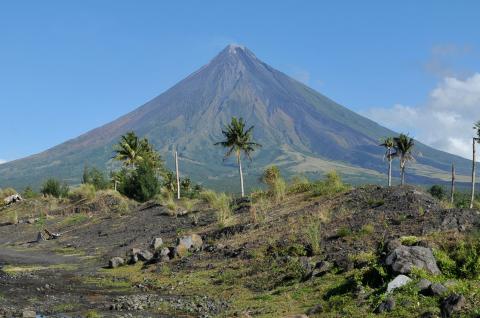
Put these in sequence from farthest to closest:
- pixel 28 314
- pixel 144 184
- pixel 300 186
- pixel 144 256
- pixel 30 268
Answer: pixel 144 184 < pixel 300 186 < pixel 30 268 < pixel 144 256 < pixel 28 314

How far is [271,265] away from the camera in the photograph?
2495 centimetres

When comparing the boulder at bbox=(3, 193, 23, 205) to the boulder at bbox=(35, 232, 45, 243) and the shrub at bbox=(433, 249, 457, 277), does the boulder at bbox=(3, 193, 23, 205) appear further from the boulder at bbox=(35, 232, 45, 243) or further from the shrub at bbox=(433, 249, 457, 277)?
the shrub at bbox=(433, 249, 457, 277)

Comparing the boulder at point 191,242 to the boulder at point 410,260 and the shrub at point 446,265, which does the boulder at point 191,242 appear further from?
the shrub at point 446,265

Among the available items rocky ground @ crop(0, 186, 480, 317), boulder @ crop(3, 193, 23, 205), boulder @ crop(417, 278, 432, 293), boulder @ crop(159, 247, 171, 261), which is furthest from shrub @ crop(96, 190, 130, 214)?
boulder @ crop(417, 278, 432, 293)

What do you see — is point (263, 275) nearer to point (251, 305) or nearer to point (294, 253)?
point (294, 253)

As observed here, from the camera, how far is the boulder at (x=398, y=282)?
54.6ft

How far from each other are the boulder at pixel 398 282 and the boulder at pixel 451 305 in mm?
2333

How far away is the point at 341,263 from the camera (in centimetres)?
2186

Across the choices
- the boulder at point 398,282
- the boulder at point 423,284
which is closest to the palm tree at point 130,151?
the boulder at point 398,282

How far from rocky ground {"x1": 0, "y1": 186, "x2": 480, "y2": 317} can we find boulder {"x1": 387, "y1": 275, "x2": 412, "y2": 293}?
0.03m

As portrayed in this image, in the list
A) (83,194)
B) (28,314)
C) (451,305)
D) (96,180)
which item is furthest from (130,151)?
(451,305)

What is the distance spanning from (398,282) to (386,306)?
1.59 m

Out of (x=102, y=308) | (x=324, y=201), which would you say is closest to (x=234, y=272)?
(x=102, y=308)

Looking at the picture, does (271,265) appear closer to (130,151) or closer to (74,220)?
(74,220)
